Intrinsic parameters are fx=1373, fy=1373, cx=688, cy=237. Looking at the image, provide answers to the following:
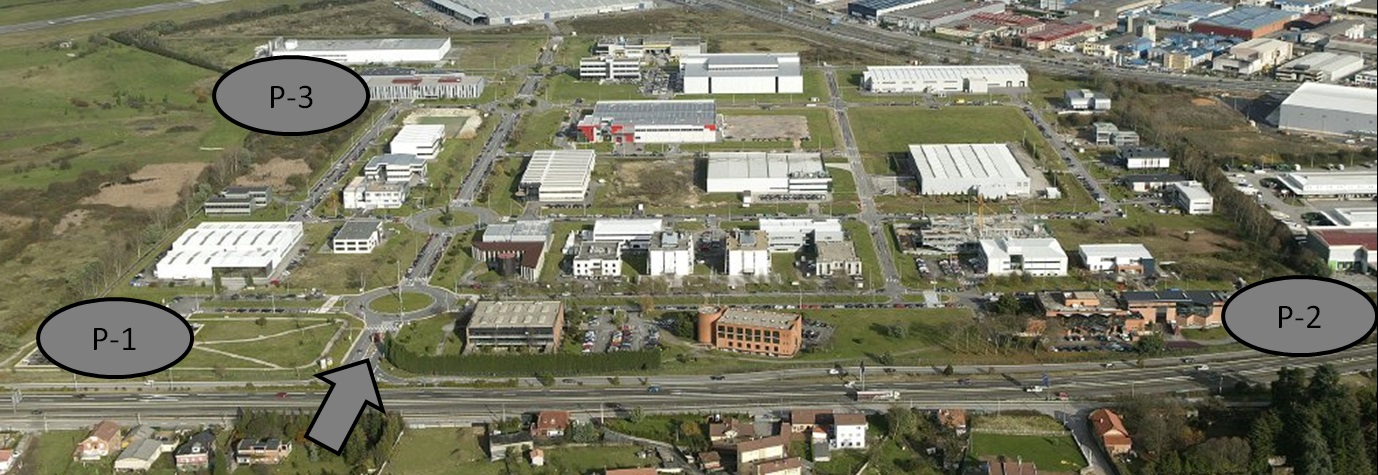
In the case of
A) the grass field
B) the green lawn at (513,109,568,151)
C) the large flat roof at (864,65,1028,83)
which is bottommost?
the grass field

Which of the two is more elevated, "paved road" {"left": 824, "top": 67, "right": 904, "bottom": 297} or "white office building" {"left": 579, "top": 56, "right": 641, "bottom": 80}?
→ "white office building" {"left": 579, "top": 56, "right": 641, "bottom": 80}

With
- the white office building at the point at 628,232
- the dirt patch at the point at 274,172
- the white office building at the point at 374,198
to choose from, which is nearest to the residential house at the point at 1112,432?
the white office building at the point at 628,232

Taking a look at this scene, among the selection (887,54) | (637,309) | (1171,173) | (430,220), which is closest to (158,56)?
(430,220)

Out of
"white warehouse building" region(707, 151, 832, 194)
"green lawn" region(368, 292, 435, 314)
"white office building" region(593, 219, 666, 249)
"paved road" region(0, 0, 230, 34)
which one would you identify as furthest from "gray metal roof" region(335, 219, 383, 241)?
"paved road" region(0, 0, 230, 34)

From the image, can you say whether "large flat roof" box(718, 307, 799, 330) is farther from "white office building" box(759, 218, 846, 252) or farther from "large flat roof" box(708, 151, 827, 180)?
"large flat roof" box(708, 151, 827, 180)

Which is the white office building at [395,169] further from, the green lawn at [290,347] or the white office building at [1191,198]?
the white office building at [1191,198]

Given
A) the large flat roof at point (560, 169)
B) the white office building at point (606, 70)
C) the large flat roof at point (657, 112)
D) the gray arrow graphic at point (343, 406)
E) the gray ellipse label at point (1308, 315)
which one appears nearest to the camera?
the gray ellipse label at point (1308, 315)

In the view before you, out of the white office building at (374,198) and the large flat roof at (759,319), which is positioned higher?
the white office building at (374,198)

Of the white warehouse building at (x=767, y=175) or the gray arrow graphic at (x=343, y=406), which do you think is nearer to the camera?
the gray arrow graphic at (x=343, y=406)
